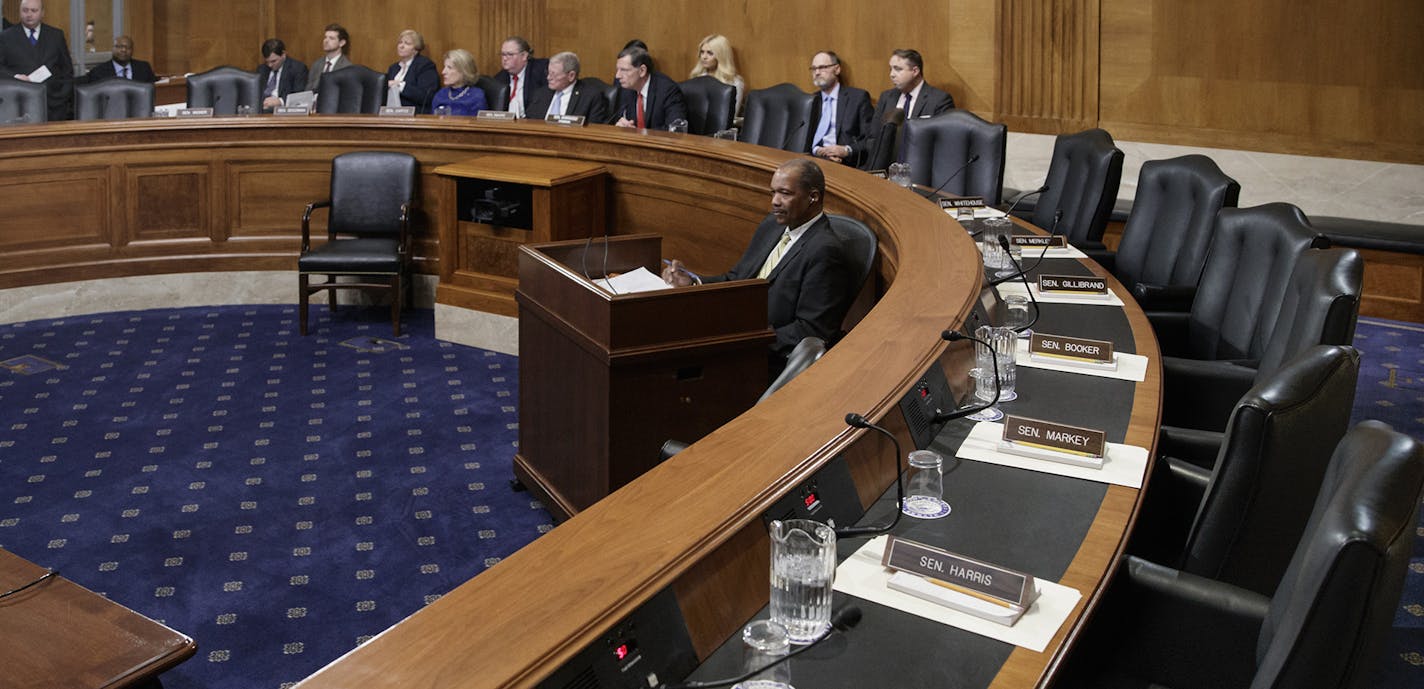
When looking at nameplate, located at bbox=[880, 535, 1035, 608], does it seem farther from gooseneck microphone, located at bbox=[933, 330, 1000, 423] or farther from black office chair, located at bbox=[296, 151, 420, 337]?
black office chair, located at bbox=[296, 151, 420, 337]

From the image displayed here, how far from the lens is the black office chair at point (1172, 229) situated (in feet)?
13.6

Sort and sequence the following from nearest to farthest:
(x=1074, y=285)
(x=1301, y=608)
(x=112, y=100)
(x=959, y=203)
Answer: (x=1301, y=608) < (x=1074, y=285) < (x=959, y=203) < (x=112, y=100)

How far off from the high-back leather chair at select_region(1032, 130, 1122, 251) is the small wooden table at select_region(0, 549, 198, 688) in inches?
148

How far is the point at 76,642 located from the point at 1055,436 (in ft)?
5.62

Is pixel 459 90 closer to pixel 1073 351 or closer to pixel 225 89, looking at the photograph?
pixel 225 89

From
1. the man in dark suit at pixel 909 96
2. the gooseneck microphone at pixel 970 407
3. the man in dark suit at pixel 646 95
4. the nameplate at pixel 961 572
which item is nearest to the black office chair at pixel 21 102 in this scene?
the man in dark suit at pixel 646 95

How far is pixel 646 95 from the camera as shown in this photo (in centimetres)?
774

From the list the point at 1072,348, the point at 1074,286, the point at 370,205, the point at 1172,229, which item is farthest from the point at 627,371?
the point at 370,205

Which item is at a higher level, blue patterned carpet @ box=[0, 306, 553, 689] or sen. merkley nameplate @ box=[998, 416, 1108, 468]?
sen. merkley nameplate @ box=[998, 416, 1108, 468]

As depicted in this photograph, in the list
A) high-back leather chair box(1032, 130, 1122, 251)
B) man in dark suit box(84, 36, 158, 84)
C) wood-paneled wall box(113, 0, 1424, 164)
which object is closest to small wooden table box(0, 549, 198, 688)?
high-back leather chair box(1032, 130, 1122, 251)

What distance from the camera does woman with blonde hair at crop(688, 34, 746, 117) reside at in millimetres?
8477

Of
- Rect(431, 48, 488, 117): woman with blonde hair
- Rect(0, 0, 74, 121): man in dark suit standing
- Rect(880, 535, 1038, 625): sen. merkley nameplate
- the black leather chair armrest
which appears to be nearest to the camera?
Rect(880, 535, 1038, 625): sen. merkley nameplate

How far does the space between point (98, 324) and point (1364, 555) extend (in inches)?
241

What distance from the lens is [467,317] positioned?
6039 millimetres
